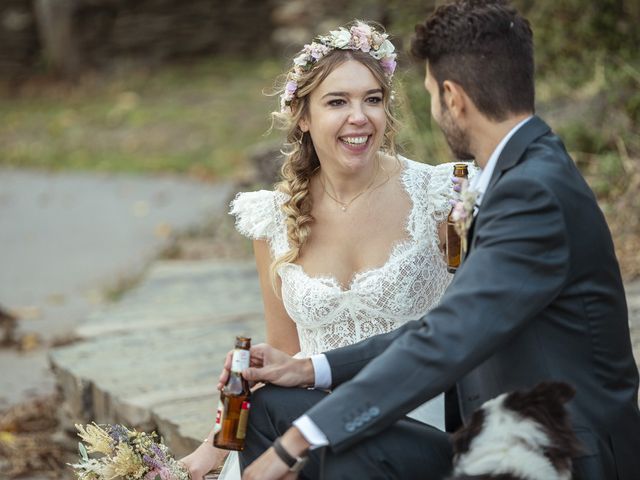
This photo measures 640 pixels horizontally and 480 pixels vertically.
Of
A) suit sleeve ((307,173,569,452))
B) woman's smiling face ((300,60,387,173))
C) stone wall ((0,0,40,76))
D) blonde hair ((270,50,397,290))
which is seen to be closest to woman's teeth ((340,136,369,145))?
woman's smiling face ((300,60,387,173))

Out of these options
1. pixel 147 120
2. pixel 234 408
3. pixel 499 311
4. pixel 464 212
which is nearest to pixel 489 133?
pixel 464 212

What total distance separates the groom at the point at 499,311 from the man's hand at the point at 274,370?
0.34 m

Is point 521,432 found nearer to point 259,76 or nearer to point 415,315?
point 415,315

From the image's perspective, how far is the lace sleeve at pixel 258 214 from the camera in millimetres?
3986

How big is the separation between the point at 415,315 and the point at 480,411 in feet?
4.25

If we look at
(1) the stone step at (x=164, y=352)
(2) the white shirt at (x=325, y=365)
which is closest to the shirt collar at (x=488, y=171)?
(2) the white shirt at (x=325, y=365)

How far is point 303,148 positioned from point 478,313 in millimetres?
1615

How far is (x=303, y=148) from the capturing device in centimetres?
399

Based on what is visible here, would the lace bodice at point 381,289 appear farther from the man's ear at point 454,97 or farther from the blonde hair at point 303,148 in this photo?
the man's ear at point 454,97

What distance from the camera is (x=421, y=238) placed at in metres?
3.82

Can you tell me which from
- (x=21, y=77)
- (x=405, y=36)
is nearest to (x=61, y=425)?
(x=405, y=36)

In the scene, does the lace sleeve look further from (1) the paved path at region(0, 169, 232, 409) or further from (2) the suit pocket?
(1) the paved path at region(0, 169, 232, 409)

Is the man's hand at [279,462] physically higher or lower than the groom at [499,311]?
lower

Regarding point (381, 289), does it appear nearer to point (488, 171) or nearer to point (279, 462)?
point (488, 171)
